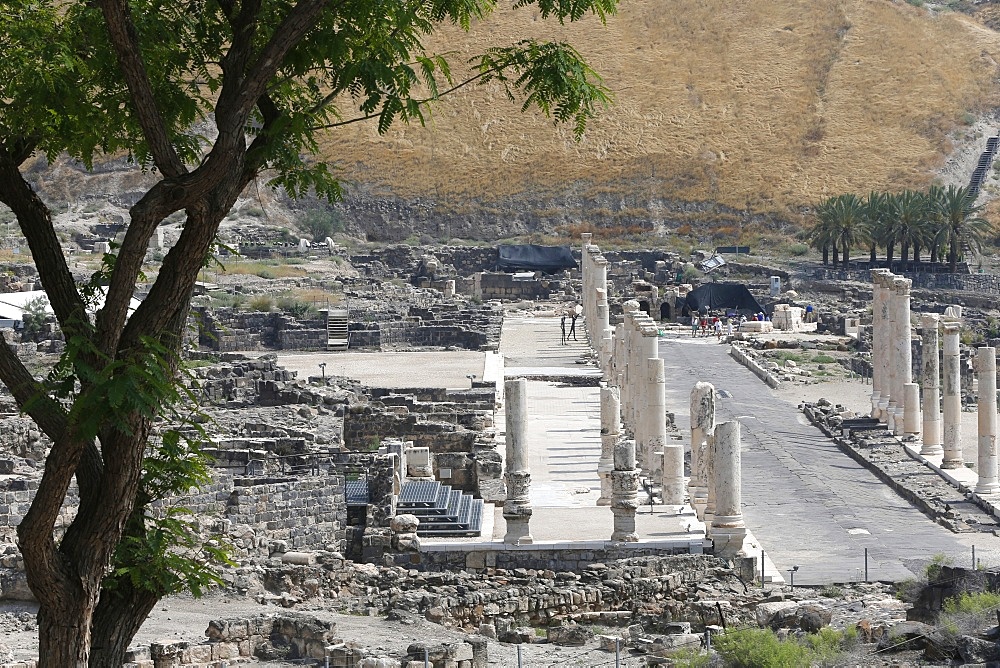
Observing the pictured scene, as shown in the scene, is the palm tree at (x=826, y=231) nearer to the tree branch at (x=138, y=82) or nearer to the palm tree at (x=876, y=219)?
the palm tree at (x=876, y=219)

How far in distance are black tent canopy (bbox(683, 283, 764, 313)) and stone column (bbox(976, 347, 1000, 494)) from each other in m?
35.8

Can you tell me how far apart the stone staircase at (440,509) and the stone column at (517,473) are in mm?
712

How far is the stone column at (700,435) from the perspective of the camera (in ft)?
91.0

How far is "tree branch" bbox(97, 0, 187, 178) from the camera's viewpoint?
7195 millimetres

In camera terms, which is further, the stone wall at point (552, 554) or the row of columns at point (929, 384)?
the row of columns at point (929, 384)

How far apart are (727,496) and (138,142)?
16561 millimetres

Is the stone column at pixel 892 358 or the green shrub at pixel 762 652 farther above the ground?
the stone column at pixel 892 358

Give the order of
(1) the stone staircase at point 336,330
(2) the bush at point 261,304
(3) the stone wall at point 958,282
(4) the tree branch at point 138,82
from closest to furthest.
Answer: (4) the tree branch at point 138,82 < (1) the stone staircase at point 336,330 < (2) the bush at point 261,304 < (3) the stone wall at point 958,282

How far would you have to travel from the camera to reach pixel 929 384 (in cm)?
3616

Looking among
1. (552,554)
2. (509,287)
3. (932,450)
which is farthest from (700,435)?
(509,287)

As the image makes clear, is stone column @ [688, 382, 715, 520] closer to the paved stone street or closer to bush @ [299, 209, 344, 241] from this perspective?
the paved stone street

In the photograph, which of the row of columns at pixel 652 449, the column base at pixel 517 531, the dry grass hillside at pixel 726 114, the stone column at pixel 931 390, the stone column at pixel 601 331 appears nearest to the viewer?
the column base at pixel 517 531

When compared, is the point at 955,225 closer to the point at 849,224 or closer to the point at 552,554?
the point at 849,224

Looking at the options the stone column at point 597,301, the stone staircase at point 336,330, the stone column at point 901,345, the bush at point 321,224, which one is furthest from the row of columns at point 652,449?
the bush at point 321,224
